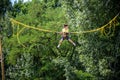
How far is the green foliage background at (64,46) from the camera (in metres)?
23.7

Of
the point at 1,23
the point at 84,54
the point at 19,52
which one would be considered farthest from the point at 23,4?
the point at 84,54

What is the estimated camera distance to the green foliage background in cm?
2370

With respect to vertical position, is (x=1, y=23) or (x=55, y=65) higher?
(x=1, y=23)

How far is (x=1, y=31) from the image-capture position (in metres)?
35.4

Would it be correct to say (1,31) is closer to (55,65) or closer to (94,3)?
(55,65)

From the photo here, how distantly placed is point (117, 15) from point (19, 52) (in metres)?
10.5

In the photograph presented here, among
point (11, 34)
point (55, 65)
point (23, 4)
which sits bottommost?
point (55, 65)

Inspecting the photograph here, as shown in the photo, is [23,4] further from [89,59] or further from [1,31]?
[89,59]

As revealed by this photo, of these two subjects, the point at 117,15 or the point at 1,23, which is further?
the point at 1,23

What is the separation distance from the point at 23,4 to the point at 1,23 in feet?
18.9

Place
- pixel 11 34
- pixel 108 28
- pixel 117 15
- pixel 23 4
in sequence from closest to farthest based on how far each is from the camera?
pixel 117 15 → pixel 108 28 → pixel 11 34 → pixel 23 4

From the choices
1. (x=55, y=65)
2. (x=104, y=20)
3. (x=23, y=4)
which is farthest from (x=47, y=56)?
(x=23, y=4)

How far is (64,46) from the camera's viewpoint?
30484mm

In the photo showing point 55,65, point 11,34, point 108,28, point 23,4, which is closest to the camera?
point 108,28
